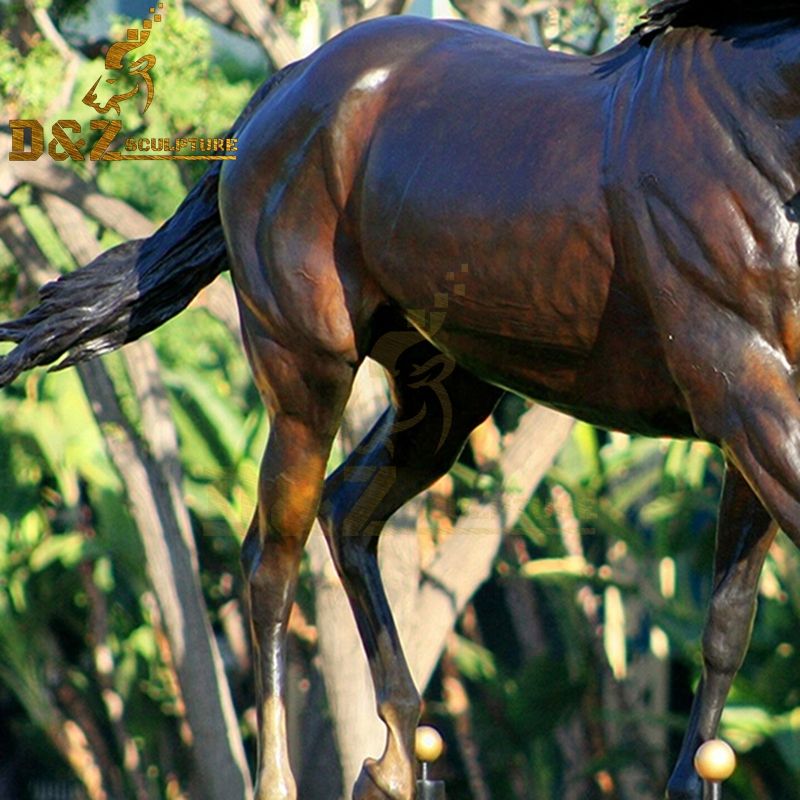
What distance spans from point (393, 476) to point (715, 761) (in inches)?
45.2

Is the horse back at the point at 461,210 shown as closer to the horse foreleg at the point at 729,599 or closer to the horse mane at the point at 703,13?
the horse mane at the point at 703,13

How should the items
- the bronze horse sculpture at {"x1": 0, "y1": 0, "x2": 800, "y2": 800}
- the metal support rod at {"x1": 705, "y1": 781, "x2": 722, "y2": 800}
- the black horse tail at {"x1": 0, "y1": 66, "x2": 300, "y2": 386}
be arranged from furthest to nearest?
the black horse tail at {"x1": 0, "y1": 66, "x2": 300, "y2": 386} < the metal support rod at {"x1": 705, "y1": 781, "x2": 722, "y2": 800} < the bronze horse sculpture at {"x1": 0, "y1": 0, "x2": 800, "y2": 800}

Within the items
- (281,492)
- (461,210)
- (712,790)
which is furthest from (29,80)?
(712,790)

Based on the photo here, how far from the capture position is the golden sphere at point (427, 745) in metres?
3.77

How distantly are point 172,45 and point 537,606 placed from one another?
5.89 meters

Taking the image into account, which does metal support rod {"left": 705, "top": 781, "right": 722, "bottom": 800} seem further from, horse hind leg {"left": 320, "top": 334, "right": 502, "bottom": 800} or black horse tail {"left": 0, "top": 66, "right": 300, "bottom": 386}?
black horse tail {"left": 0, "top": 66, "right": 300, "bottom": 386}

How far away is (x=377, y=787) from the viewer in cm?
385

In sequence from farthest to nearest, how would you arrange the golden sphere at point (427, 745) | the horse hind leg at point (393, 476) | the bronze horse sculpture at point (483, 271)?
the horse hind leg at point (393, 476) → the golden sphere at point (427, 745) → the bronze horse sculpture at point (483, 271)

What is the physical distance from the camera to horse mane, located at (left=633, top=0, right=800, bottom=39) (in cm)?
324

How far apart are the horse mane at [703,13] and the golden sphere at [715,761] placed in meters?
1.25

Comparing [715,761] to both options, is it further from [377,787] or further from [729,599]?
[377,787]

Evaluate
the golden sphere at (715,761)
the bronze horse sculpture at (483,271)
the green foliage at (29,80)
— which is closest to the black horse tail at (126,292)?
the bronze horse sculpture at (483,271)

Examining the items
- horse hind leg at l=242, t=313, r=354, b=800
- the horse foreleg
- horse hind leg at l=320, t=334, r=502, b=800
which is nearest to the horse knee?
the horse foreleg

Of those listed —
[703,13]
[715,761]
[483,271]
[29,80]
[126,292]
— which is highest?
[703,13]
